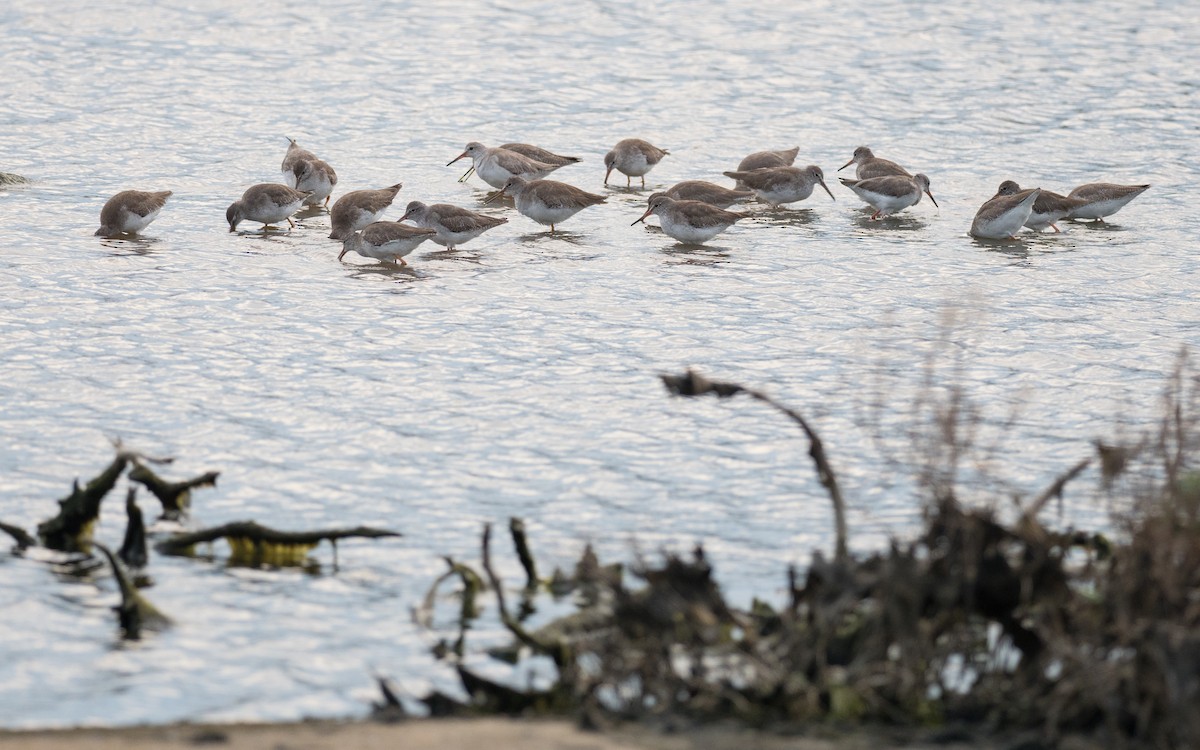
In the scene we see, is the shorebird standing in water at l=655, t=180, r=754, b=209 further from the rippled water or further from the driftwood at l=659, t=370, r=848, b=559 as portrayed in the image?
the driftwood at l=659, t=370, r=848, b=559

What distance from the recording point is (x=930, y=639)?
5578 millimetres

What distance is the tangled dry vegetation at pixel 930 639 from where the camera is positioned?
5.30m

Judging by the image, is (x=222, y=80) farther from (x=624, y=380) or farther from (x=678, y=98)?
(x=624, y=380)

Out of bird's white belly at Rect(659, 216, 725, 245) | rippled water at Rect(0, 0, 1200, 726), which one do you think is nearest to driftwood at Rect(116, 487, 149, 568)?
rippled water at Rect(0, 0, 1200, 726)

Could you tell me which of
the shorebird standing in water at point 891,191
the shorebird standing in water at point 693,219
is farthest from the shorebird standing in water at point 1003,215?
the shorebird standing in water at point 693,219

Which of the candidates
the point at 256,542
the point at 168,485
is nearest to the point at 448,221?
the point at 168,485

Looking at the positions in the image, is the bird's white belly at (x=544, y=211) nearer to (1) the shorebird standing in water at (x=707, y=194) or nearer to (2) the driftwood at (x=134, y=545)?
(1) the shorebird standing in water at (x=707, y=194)

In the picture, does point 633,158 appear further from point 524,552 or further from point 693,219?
point 524,552

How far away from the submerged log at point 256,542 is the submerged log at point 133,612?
0.65m

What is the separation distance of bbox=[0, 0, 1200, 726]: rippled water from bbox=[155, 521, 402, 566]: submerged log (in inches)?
5.2

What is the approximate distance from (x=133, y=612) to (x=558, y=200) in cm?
892

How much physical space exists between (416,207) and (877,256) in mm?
4340

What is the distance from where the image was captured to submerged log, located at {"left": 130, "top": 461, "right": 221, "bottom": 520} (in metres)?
7.69

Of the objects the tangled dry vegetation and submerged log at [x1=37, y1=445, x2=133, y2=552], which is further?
submerged log at [x1=37, y1=445, x2=133, y2=552]
